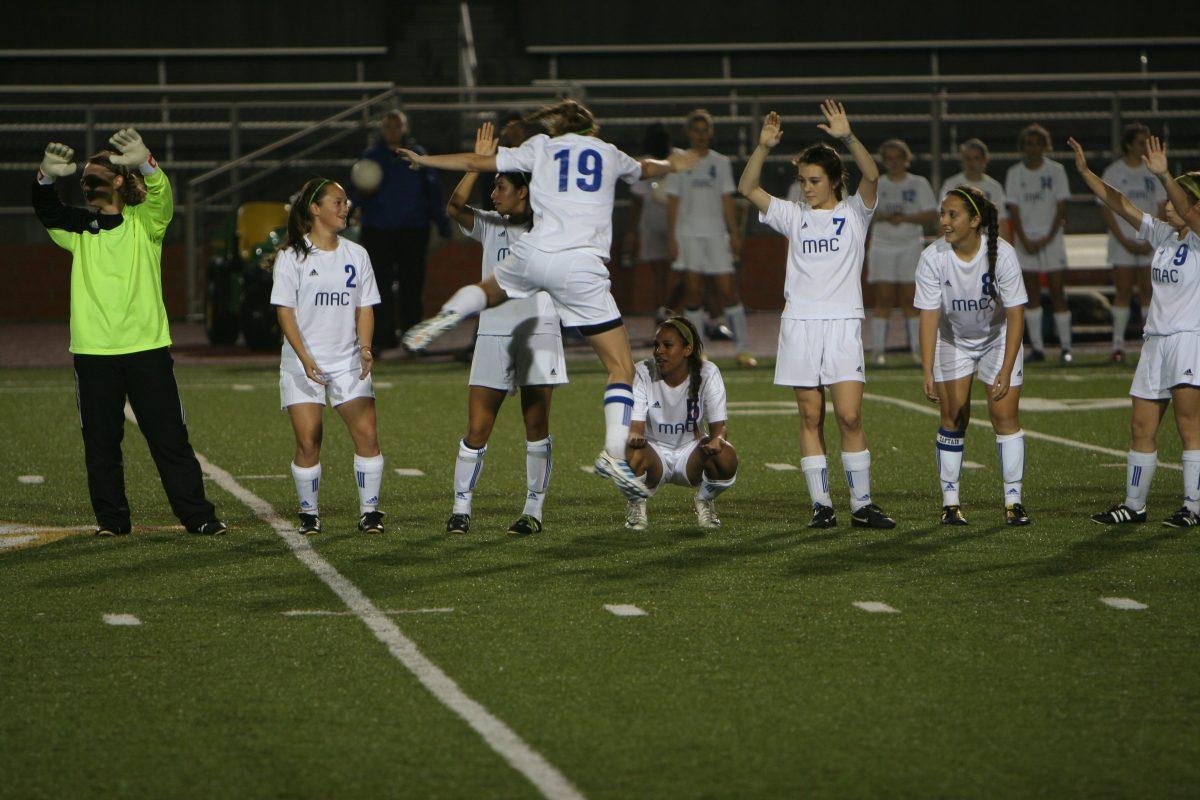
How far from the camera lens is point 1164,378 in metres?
8.87

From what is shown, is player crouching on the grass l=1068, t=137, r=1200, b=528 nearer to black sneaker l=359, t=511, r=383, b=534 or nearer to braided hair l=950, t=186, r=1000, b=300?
braided hair l=950, t=186, r=1000, b=300


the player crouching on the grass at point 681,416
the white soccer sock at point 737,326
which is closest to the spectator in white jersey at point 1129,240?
the white soccer sock at point 737,326

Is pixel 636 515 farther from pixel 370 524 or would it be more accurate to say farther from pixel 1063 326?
pixel 1063 326

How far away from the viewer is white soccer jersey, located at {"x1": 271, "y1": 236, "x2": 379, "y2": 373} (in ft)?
27.9

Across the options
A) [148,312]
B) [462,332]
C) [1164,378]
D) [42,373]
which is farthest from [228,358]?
[1164,378]

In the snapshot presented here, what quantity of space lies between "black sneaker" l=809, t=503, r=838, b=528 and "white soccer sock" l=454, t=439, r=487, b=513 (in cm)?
171

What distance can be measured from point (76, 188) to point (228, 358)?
7.04 metres

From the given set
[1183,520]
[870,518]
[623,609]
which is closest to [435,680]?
[623,609]

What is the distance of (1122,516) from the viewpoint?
8.96 m

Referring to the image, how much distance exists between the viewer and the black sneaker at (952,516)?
29.5ft

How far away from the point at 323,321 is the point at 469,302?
88 cm

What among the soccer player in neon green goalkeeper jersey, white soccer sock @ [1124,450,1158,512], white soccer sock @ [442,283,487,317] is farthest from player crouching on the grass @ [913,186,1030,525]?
the soccer player in neon green goalkeeper jersey

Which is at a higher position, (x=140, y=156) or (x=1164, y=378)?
(x=140, y=156)

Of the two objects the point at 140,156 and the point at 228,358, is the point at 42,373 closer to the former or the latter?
the point at 228,358
